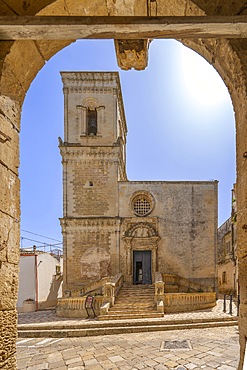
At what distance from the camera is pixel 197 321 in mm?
10773

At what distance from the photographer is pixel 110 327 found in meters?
10.4

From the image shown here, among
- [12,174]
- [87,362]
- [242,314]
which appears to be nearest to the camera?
[242,314]

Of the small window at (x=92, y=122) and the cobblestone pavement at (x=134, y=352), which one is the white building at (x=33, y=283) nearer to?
the cobblestone pavement at (x=134, y=352)

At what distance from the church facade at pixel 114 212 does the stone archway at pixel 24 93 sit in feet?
54.5

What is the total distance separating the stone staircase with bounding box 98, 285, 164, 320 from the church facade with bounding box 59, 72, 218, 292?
283cm

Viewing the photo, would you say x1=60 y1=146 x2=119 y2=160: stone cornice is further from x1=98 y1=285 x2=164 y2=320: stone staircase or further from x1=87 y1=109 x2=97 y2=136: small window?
x1=98 y1=285 x2=164 y2=320: stone staircase

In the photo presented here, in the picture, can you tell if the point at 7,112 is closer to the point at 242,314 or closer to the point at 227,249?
the point at 242,314

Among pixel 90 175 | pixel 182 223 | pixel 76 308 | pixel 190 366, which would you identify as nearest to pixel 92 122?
pixel 90 175

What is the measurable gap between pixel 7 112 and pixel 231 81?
2376 millimetres

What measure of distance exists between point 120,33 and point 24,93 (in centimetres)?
139

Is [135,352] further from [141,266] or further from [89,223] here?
[141,266]

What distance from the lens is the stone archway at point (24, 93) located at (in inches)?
108

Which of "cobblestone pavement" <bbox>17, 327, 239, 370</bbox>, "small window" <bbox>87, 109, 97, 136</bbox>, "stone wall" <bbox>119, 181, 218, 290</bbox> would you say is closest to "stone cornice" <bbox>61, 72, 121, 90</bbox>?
"small window" <bbox>87, 109, 97, 136</bbox>

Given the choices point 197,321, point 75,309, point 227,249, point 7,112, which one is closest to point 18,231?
point 7,112
